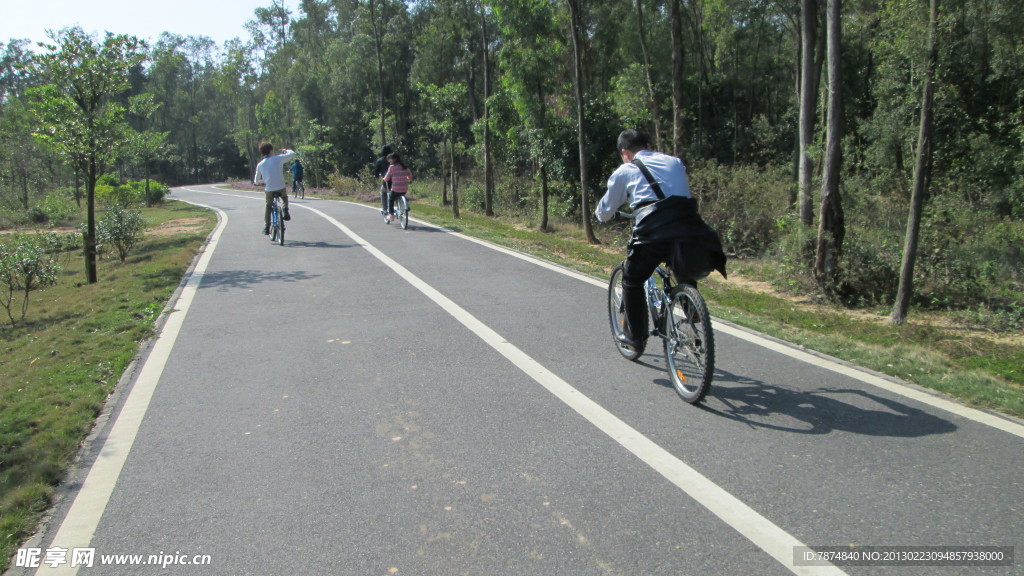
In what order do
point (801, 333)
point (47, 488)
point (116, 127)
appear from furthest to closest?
point (116, 127)
point (801, 333)
point (47, 488)

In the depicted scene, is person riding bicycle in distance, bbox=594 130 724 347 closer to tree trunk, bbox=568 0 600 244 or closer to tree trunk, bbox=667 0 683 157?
tree trunk, bbox=667 0 683 157

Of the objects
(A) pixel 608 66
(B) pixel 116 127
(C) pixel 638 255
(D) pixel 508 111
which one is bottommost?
(C) pixel 638 255

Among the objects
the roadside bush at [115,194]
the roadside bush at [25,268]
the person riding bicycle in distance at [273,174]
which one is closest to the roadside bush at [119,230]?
the roadside bush at [25,268]

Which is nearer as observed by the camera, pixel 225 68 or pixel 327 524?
pixel 327 524

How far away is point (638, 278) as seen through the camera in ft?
18.4

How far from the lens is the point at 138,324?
8008mm

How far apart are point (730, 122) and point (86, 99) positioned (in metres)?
39.5

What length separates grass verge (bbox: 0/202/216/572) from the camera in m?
4.04

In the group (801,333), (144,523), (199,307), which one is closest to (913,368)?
(801,333)

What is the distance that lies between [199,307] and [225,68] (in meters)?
78.6

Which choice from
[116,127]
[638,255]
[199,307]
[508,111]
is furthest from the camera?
[508,111]

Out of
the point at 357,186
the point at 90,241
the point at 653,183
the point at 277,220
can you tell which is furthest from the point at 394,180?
the point at 357,186

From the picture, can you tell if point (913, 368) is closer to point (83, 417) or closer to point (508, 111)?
point (83, 417)

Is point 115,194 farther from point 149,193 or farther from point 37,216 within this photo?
point 149,193
